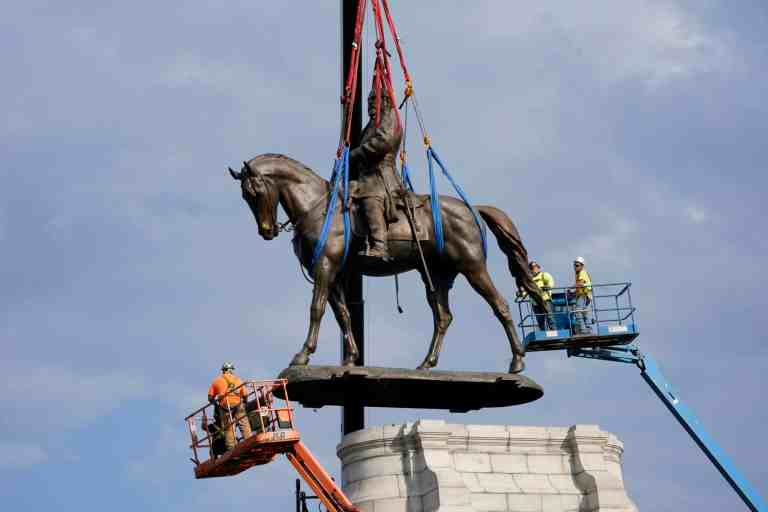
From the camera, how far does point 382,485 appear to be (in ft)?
85.7

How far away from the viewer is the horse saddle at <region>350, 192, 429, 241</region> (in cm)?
2777

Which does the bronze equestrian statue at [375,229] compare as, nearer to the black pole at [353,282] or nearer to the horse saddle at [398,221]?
the horse saddle at [398,221]

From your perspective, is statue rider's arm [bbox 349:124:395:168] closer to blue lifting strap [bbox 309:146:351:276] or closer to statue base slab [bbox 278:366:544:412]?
blue lifting strap [bbox 309:146:351:276]

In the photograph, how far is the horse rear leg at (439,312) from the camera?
28391 millimetres

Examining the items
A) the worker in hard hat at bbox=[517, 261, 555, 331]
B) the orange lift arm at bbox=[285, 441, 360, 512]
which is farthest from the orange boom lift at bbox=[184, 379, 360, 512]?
the worker in hard hat at bbox=[517, 261, 555, 331]

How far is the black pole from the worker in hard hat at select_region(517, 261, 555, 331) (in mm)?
3678

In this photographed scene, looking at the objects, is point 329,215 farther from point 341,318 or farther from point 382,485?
point 382,485

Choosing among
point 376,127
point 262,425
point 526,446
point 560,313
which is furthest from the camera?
point 560,313

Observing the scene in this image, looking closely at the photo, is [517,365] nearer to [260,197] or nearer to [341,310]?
[341,310]

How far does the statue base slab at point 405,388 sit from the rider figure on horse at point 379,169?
8.02 ft

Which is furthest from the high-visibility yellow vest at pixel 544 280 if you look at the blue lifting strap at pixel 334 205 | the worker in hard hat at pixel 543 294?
the blue lifting strap at pixel 334 205

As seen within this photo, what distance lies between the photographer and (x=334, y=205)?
2759 cm

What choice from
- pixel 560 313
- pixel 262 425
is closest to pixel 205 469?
pixel 262 425

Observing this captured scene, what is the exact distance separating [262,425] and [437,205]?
19.9 ft
